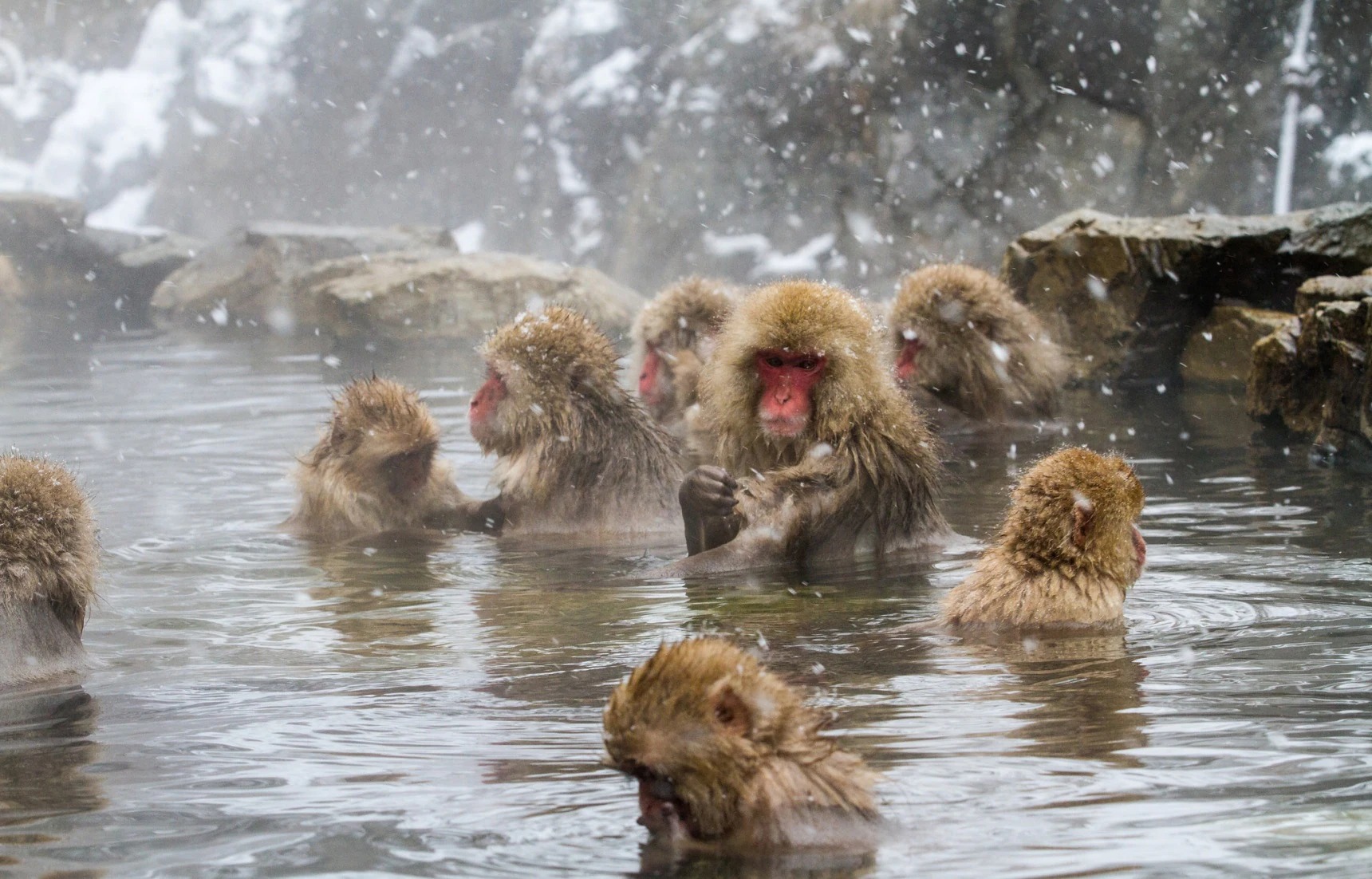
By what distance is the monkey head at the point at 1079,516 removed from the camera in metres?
3.89

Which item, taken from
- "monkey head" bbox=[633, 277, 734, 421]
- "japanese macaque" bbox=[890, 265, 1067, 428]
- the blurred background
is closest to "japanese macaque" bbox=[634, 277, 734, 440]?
"monkey head" bbox=[633, 277, 734, 421]

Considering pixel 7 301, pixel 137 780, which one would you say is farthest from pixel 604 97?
pixel 137 780

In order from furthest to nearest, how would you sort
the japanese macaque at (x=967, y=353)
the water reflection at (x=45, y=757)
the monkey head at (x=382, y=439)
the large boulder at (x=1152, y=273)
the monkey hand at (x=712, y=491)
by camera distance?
the large boulder at (x=1152, y=273), the japanese macaque at (x=967, y=353), the monkey head at (x=382, y=439), the monkey hand at (x=712, y=491), the water reflection at (x=45, y=757)

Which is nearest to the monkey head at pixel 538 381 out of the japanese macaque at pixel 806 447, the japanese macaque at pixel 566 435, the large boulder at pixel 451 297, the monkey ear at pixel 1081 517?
the japanese macaque at pixel 566 435

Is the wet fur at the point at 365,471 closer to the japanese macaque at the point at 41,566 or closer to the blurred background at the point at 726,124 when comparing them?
the japanese macaque at the point at 41,566

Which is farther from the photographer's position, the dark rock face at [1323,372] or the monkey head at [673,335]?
the monkey head at [673,335]

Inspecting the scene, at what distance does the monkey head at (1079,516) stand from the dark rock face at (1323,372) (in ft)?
9.84

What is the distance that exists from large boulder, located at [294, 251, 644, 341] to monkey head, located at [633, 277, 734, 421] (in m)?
5.32

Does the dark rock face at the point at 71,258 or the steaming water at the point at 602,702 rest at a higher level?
the dark rock face at the point at 71,258

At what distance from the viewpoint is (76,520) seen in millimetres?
3934

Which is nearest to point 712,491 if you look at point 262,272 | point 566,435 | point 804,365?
point 804,365

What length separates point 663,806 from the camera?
2.51 metres

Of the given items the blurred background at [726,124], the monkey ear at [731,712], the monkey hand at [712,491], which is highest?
the blurred background at [726,124]

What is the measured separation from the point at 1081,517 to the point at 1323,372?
366 cm
